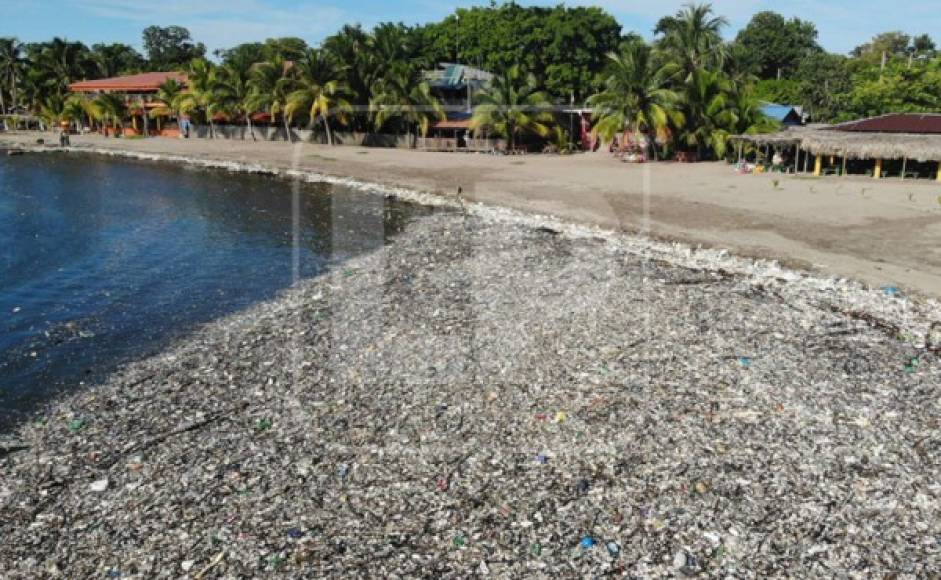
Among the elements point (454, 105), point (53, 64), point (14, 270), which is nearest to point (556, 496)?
point (14, 270)

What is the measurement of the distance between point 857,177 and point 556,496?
1190 inches

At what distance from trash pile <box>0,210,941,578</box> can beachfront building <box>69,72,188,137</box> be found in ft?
188

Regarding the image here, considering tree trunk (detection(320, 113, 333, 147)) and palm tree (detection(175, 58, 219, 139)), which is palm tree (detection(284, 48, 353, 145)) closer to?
tree trunk (detection(320, 113, 333, 147))

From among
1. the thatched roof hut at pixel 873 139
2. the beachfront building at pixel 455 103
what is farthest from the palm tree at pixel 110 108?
the thatched roof hut at pixel 873 139

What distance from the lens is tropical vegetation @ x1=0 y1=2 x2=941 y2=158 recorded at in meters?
39.8

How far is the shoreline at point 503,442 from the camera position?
25.1 feet

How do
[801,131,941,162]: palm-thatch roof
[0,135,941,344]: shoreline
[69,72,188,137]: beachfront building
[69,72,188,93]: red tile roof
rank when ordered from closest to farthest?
[0,135,941,344]: shoreline → [801,131,941,162]: palm-thatch roof → [69,72,188,93]: red tile roof → [69,72,188,137]: beachfront building

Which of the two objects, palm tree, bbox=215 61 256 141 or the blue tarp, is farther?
palm tree, bbox=215 61 256 141

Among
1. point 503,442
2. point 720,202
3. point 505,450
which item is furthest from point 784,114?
point 505,450

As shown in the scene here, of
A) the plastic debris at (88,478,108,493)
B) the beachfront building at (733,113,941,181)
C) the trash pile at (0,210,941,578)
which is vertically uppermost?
the beachfront building at (733,113,941,181)

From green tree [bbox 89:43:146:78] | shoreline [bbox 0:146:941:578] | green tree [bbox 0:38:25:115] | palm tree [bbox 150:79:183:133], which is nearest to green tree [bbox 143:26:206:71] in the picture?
green tree [bbox 89:43:146:78]

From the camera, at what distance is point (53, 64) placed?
74.4 m

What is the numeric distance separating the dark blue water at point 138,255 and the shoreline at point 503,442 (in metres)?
1.40

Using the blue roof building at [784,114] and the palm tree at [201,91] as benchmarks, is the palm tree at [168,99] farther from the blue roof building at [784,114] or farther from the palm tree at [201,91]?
the blue roof building at [784,114]
